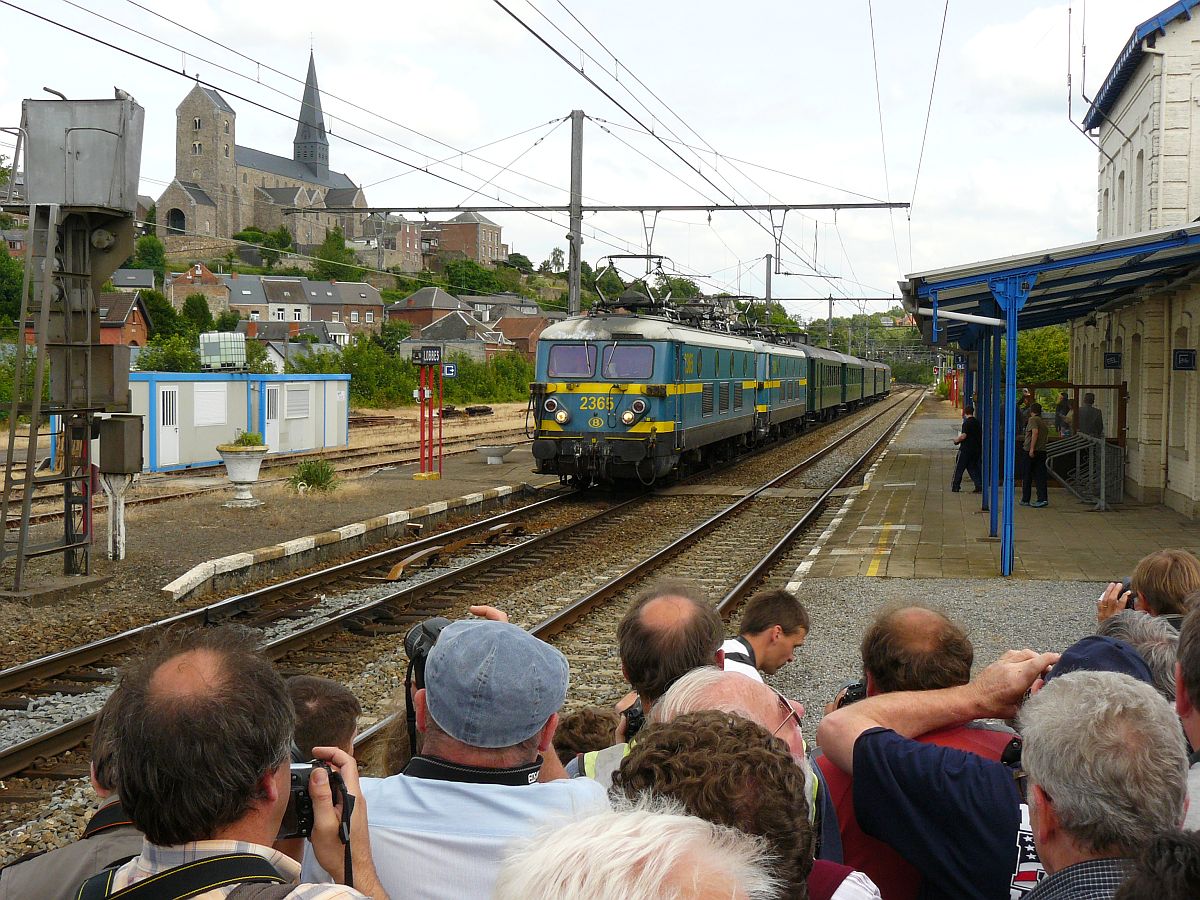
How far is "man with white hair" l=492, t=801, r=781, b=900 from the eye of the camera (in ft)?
5.17

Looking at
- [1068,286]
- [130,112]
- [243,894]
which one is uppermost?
[130,112]

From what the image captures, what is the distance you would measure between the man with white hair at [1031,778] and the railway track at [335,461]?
13896 millimetres

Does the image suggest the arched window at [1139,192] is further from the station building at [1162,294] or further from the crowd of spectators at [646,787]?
the crowd of spectators at [646,787]

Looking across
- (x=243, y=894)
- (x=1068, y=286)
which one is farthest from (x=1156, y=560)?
(x=1068, y=286)

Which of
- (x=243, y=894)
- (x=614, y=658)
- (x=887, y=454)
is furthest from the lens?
(x=887, y=454)

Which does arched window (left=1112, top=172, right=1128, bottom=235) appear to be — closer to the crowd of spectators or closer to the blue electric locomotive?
the blue electric locomotive

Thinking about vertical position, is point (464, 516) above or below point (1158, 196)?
below

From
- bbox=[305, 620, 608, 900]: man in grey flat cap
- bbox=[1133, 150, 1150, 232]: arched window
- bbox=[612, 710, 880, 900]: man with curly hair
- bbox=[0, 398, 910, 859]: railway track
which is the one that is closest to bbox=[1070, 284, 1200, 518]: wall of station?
bbox=[1133, 150, 1150, 232]: arched window

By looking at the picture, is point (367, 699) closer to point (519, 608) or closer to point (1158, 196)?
point (519, 608)

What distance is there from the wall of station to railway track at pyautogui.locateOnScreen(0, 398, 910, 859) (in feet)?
17.3

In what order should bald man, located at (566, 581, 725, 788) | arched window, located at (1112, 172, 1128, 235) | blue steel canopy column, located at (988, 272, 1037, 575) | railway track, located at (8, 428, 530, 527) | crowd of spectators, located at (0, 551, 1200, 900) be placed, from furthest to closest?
arched window, located at (1112, 172, 1128, 235) → railway track, located at (8, 428, 530, 527) → blue steel canopy column, located at (988, 272, 1037, 575) → bald man, located at (566, 581, 725, 788) → crowd of spectators, located at (0, 551, 1200, 900)

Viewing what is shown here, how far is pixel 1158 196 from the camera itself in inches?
781

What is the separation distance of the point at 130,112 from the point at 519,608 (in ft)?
20.7

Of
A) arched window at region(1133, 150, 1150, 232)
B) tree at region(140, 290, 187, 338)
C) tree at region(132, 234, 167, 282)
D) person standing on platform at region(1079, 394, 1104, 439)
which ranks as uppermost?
tree at region(132, 234, 167, 282)
